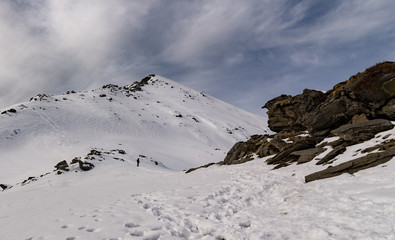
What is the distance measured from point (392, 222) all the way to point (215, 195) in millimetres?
7179

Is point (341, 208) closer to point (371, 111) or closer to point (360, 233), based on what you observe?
point (360, 233)

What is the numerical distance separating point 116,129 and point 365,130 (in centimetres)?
6040

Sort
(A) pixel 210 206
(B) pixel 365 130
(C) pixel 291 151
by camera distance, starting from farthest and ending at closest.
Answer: (C) pixel 291 151 → (B) pixel 365 130 → (A) pixel 210 206

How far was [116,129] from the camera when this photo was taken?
64750 millimetres

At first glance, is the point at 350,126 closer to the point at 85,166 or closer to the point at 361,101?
the point at 361,101

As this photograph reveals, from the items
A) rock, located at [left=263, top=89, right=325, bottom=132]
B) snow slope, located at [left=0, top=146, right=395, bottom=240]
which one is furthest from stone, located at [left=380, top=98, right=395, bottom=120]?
rock, located at [left=263, top=89, right=325, bottom=132]

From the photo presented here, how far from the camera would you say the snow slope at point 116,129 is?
44.1 m

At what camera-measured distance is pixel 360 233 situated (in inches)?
203

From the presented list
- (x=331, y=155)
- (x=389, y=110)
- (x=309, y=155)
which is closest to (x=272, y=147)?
(x=309, y=155)

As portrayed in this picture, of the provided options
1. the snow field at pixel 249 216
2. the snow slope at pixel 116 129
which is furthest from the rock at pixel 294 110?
the snow slope at pixel 116 129

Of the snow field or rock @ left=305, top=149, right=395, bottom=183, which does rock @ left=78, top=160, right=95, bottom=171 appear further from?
rock @ left=305, top=149, right=395, bottom=183

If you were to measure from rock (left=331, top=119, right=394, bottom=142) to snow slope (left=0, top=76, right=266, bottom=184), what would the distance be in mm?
31974

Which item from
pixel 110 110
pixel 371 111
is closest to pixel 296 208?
pixel 371 111

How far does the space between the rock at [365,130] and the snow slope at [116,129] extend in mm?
31974
